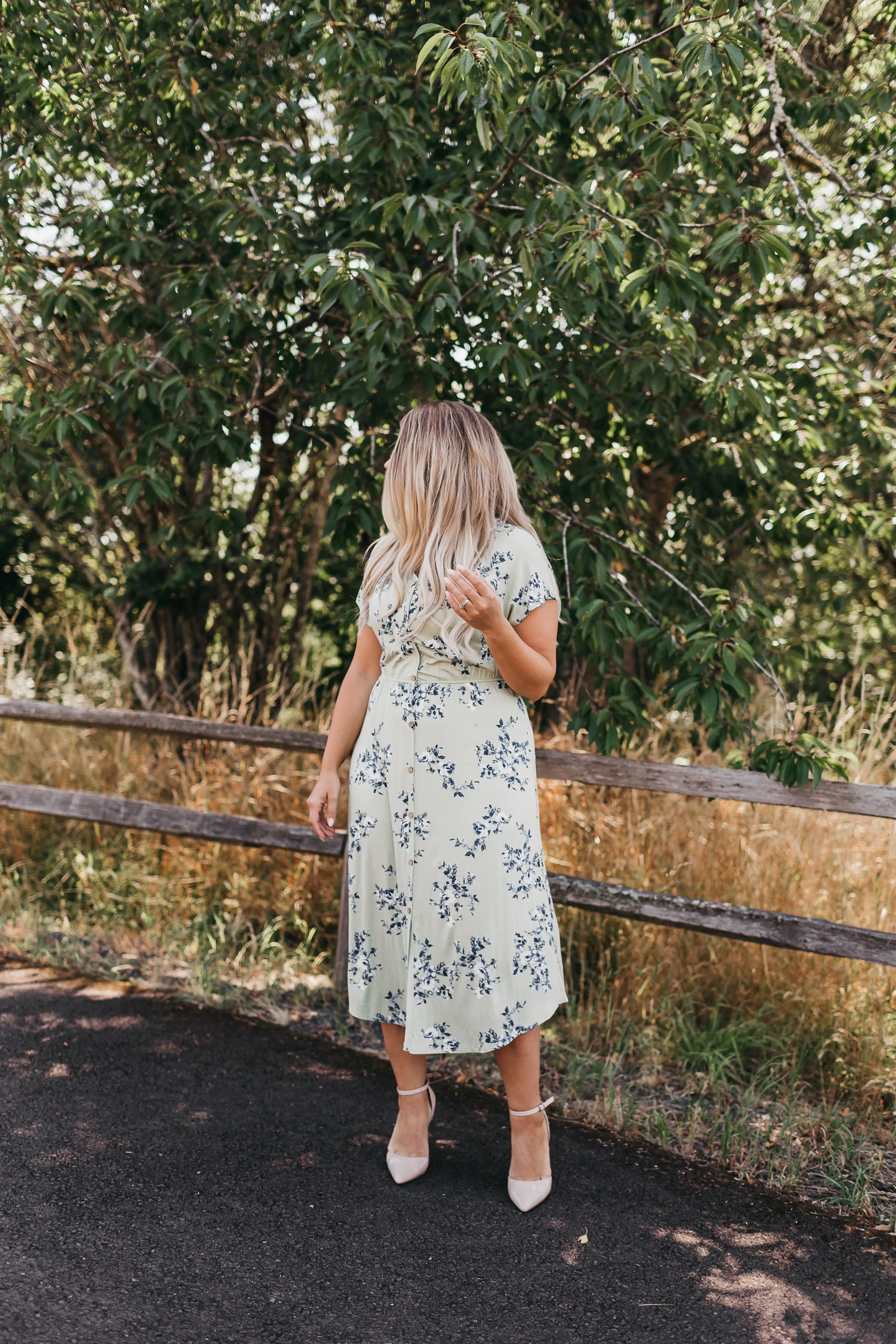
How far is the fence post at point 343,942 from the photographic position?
3.84m

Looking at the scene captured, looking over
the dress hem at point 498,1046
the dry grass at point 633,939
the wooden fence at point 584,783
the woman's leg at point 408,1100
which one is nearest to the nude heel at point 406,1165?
the woman's leg at point 408,1100

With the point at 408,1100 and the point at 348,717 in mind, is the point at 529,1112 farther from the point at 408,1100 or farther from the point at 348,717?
the point at 348,717

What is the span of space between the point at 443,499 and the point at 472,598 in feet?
1.13

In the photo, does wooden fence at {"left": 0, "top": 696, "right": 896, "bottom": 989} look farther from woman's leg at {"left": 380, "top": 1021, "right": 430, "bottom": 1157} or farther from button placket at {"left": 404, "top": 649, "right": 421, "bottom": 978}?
button placket at {"left": 404, "top": 649, "right": 421, "bottom": 978}

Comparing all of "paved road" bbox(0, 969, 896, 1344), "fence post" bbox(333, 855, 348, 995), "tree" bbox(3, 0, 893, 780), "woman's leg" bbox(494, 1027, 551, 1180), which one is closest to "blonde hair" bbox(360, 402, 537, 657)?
"tree" bbox(3, 0, 893, 780)

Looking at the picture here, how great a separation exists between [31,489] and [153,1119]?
418cm

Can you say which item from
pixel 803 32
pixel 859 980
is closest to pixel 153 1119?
pixel 859 980

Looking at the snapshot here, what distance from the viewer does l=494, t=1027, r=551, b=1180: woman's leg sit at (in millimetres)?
2523

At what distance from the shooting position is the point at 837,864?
3.78 metres

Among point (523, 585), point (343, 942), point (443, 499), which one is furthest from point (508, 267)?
point (343, 942)

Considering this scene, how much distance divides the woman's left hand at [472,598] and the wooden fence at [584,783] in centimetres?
146

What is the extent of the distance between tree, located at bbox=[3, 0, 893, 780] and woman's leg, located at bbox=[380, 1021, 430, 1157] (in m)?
1.28

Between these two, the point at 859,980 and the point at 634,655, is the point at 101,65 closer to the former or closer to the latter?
the point at 634,655

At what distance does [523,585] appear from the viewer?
2434 millimetres
